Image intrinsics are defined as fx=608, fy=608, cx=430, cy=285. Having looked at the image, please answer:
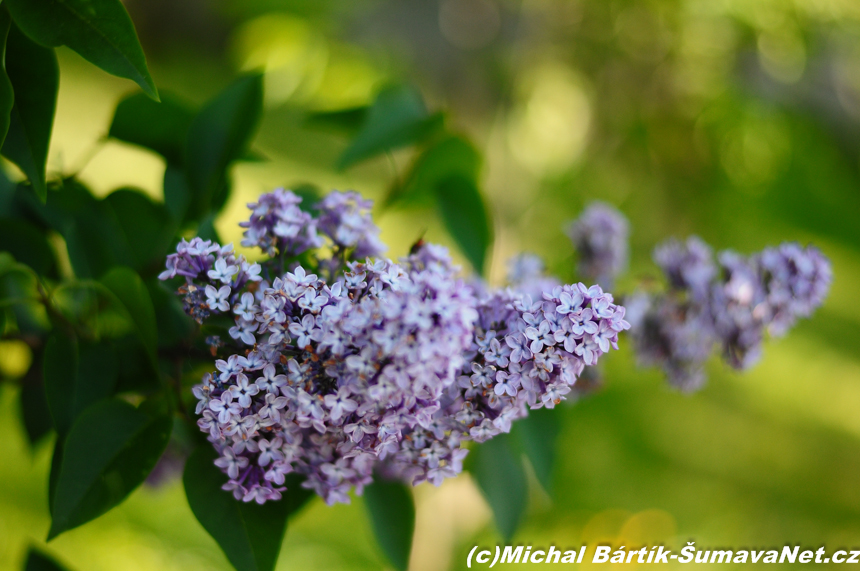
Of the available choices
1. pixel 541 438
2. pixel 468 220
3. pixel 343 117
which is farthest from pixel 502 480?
pixel 343 117

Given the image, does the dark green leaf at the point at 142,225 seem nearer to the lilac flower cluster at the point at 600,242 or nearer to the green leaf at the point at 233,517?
the green leaf at the point at 233,517

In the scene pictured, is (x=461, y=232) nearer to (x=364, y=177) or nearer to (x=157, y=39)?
(x=364, y=177)

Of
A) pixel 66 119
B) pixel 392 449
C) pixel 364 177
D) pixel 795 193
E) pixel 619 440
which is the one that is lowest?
pixel 392 449

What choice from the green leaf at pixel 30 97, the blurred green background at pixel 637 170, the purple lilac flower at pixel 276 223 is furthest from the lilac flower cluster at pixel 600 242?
the blurred green background at pixel 637 170

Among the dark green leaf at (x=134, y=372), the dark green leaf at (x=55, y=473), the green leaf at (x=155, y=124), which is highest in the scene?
the green leaf at (x=155, y=124)

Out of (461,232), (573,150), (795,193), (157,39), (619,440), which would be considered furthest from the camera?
(157,39)

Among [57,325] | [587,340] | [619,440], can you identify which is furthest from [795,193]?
[57,325]
